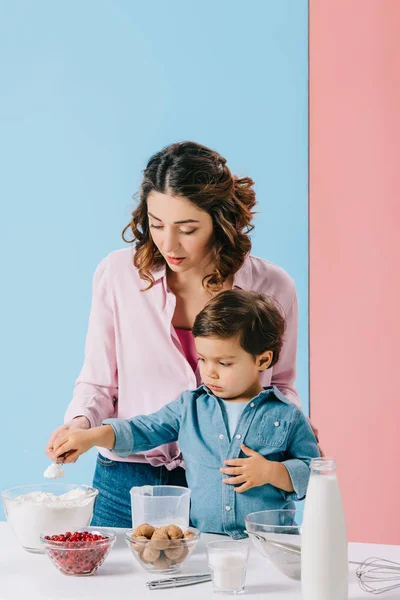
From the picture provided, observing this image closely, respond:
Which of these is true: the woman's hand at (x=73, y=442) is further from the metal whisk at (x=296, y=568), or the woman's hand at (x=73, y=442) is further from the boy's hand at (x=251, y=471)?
the metal whisk at (x=296, y=568)

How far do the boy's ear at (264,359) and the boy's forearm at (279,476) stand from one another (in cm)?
24

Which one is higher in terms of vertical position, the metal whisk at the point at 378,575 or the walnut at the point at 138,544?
the walnut at the point at 138,544

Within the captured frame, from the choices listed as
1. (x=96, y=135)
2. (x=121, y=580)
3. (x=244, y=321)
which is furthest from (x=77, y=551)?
(x=96, y=135)

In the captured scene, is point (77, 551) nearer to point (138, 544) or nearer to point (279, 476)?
point (138, 544)

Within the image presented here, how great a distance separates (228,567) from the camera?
1301 millimetres

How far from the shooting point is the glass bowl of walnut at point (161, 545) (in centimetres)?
137

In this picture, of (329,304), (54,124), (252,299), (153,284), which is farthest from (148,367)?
(54,124)

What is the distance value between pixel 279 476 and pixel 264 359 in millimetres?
272

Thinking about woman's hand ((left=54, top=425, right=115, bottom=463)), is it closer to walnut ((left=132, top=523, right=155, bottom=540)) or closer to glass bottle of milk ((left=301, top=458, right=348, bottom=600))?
walnut ((left=132, top=523, right=155, bottom=540))

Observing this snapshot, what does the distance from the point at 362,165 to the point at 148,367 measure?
1445 mm

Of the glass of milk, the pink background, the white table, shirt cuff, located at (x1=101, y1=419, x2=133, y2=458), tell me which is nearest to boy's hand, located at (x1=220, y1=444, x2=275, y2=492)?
the white table

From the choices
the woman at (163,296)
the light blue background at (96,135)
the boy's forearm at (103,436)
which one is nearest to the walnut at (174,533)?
the boy's forearm at (103,436)

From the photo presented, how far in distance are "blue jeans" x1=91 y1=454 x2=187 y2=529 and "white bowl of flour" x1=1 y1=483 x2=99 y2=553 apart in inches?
18.9

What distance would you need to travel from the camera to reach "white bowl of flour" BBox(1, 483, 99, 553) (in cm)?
152
